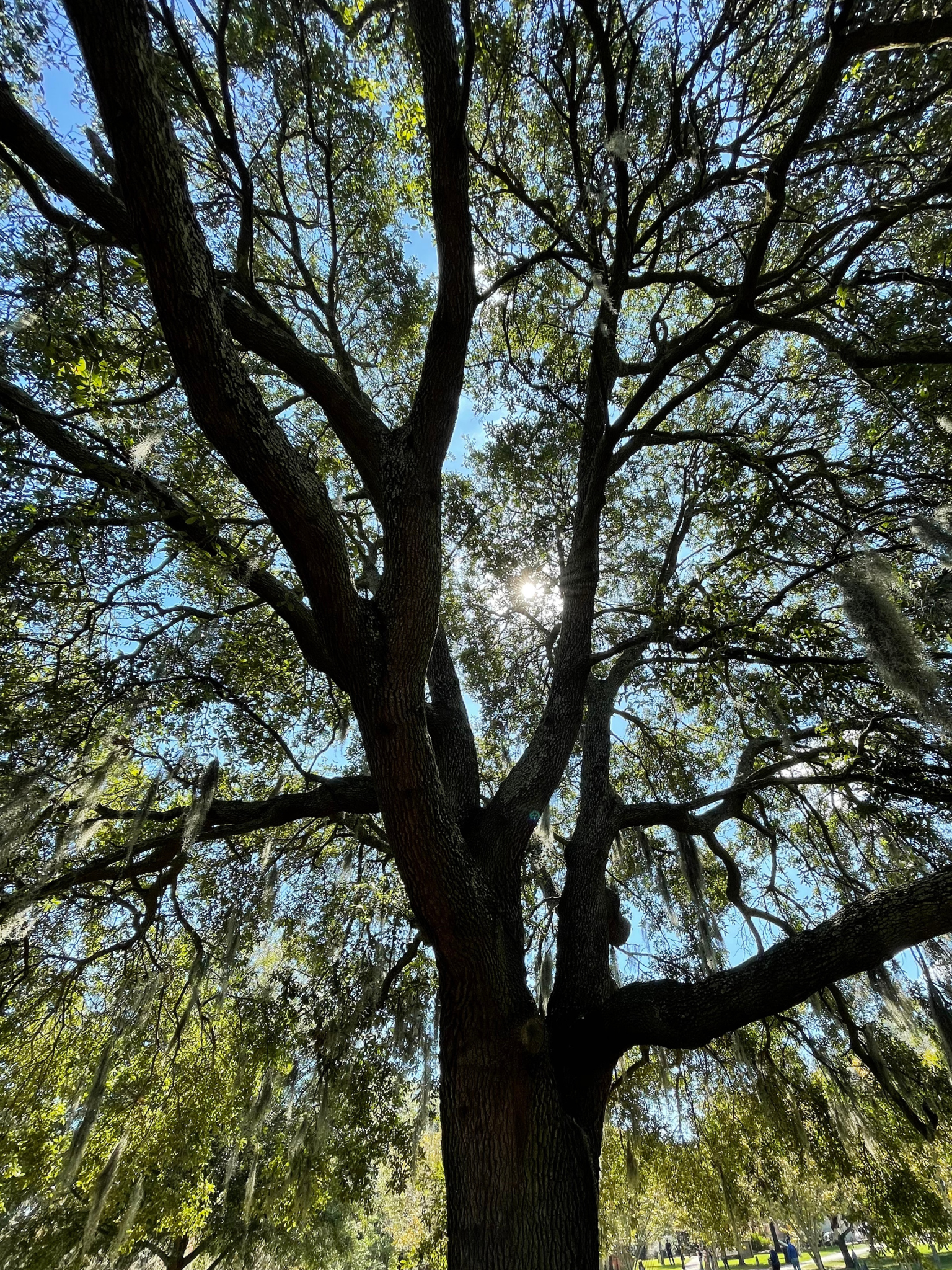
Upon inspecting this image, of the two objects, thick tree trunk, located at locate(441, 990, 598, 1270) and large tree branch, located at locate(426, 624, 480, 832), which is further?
large tree branch, located at locate(426, 624, 480, 832)

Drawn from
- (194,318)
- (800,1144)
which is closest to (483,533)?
(194,318)

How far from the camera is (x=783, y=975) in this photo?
2473mm

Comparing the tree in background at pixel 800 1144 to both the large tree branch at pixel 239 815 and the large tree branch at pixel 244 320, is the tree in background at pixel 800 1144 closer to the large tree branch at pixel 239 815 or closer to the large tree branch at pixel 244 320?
the large tree branch at pixel 239 815

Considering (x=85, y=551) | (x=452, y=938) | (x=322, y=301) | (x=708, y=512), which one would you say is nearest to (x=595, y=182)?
(x=322, y=301)

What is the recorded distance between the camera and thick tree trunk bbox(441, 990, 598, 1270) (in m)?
2.20

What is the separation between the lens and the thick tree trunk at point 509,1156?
7.22 ft

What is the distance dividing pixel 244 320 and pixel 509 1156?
4.04 metres

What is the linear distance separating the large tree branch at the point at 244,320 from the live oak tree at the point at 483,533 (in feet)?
0.06

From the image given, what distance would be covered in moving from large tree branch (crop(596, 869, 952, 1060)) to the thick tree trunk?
0.43 metres

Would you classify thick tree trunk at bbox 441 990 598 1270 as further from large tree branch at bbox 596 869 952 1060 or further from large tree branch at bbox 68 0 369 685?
large tree branch at bbox 68 0 369 685

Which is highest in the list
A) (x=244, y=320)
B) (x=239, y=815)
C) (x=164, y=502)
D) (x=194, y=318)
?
(x=244, y=320)

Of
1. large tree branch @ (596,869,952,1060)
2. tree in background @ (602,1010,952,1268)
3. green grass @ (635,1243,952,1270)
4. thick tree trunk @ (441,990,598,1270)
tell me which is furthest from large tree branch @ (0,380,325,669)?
green grass @ (635,1243,952,1270)

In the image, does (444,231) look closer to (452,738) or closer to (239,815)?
(452,738)

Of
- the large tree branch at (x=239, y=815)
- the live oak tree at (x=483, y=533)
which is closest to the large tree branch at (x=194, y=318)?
the live oak tree at (x=483, y=533)
